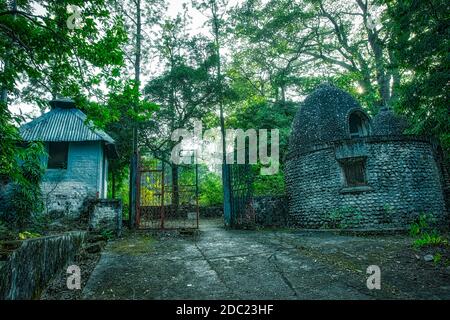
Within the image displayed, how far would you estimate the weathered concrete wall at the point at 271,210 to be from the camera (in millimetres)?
11383

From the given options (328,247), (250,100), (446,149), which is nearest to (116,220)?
(328,247)

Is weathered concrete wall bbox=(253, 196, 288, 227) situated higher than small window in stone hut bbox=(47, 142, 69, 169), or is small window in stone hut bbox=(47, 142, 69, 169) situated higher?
small window in stone hut bbox=(47, 142, 69, 169)

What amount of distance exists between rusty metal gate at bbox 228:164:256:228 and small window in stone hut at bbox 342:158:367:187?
12.1ft

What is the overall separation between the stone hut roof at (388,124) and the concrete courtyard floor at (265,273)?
773 centimetres

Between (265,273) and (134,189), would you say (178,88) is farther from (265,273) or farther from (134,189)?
(265,273)

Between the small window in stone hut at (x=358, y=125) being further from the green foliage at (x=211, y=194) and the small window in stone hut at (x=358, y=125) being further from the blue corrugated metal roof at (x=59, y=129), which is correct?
the blue corrugated metal roof at (x=59, y=129)

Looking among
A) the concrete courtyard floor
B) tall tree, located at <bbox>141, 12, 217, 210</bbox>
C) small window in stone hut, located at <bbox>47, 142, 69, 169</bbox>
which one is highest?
tall tree, located at <bbox>141, 12, 217, 210</bbox>

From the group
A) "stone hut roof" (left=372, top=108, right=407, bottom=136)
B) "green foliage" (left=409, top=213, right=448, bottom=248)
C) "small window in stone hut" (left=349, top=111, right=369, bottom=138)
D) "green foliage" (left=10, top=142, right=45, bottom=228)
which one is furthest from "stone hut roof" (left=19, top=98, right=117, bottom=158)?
"stone hut roof" (left=372, top=108, right=407, bottom=136)

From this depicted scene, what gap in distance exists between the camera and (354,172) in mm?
9938

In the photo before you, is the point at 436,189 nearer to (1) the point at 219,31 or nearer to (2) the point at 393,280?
(2) the point at 393,280

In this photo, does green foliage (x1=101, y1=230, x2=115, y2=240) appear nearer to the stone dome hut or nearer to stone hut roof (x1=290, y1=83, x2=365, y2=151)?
the stone dome hut

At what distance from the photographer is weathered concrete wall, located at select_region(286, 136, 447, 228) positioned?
29.8ft

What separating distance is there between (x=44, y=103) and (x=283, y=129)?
13820 millimetres

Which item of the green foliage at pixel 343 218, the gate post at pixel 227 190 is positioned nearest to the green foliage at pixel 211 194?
the gate post at pixel 227 190
